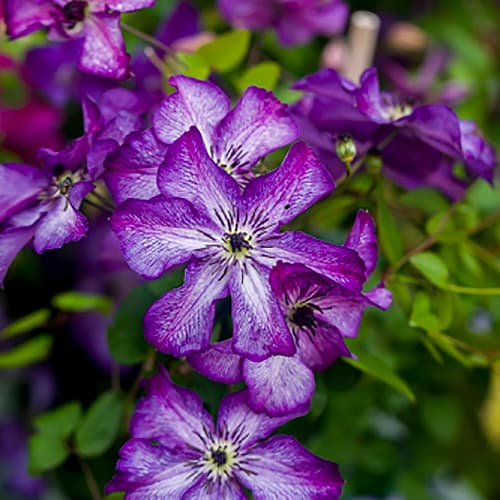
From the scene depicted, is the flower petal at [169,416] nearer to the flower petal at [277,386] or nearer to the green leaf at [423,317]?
the flower petal at [277,386]

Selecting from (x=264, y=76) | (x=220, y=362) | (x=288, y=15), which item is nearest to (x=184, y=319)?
(x=220, y=362)

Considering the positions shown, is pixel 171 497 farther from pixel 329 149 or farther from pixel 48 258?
pixel 48 258

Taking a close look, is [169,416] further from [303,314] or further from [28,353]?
[28,353]

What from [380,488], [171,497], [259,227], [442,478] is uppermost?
[259,227]

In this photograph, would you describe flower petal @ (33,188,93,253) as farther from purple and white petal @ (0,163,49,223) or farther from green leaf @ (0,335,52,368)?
green leaf @ (0,335,52,368)

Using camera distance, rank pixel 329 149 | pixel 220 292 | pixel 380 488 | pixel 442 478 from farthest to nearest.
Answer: pixel 442 478, pixel 380 488, pixel 329 149, pixel 220 292

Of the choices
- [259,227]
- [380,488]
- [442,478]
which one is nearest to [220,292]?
[259,227]
